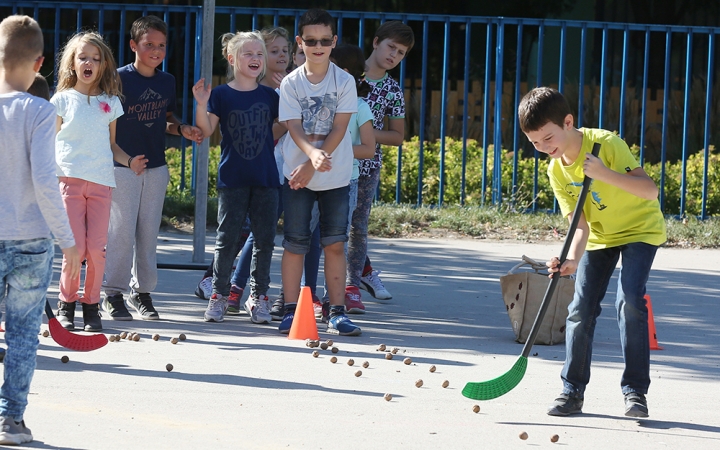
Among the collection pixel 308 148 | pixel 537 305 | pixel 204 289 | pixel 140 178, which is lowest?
pixel 204 289

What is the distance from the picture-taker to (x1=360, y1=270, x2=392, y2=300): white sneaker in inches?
288

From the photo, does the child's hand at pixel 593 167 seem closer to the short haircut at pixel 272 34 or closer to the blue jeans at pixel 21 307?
the blue jeans at pixel 21 307

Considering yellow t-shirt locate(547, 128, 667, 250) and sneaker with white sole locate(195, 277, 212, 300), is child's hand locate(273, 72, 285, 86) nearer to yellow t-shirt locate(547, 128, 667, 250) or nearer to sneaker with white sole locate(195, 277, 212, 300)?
sneaker with white sole locate(195, 277, 212, 300)

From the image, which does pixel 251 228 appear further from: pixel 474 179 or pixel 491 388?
pixel 474 179

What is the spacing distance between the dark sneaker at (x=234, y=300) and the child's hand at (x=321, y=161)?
1.36m

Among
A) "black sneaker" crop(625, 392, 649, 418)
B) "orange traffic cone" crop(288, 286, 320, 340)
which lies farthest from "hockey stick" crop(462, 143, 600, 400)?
"orange traffic cone" crop(288, 286, 320, 340)

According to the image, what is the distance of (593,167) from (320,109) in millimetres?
2187

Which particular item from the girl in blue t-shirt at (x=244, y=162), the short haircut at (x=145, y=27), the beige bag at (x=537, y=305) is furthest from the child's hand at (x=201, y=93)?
the beige bag at (x=537, y=305)

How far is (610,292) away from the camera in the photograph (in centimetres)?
786

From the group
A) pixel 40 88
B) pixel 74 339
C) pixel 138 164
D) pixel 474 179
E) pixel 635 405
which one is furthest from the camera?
pixel 474 179

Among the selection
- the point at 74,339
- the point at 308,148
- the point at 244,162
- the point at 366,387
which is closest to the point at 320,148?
the point at 308,148

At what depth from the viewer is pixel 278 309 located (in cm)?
666

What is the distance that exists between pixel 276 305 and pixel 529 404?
2.44 metres

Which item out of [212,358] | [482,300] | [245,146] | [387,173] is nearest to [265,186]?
[245,146]
